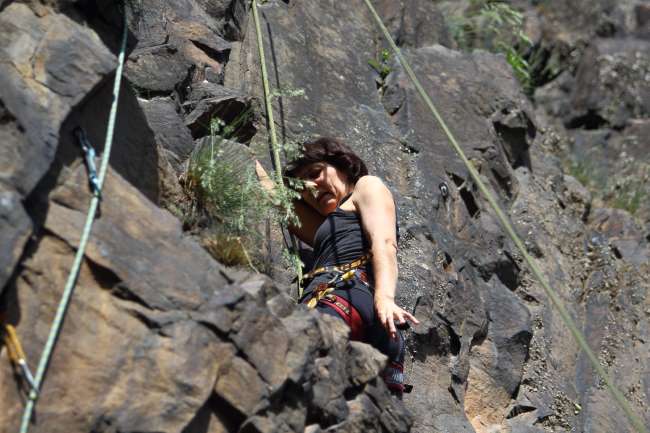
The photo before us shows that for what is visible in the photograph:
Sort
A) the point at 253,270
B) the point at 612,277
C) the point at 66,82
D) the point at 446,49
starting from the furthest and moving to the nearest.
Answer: the point at 446,49 → the point at 612,277 → the point at 253,270 → the point at 66,82

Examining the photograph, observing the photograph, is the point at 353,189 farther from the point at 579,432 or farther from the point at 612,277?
the point at 612,277

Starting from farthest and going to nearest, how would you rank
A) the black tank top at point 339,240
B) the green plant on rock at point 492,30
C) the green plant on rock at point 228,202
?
the green plant on rock at point 492,30, the black tank top at point 339,240, the green plant on rock at point 228,202

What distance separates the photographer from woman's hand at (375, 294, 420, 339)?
494cm

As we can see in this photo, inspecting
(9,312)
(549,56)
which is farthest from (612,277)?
(9,312)

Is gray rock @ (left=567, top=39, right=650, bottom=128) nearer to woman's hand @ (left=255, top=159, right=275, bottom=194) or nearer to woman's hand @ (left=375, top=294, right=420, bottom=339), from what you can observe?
woman's hand @ (left=255, top=159, right=275, bottom=194)

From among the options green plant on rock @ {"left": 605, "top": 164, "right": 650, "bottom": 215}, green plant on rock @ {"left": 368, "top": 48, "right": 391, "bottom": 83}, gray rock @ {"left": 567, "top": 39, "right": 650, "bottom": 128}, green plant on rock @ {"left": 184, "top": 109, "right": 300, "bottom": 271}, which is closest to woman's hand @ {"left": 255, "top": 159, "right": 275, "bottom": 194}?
green plant on rock @ {"left": 184, "top": 109, "right": 300, "bottom": 271}

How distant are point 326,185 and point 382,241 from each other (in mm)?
689

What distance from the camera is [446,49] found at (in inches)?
354

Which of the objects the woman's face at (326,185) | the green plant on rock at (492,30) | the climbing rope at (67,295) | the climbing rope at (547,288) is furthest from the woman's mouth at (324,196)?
the green plant on rock at (492,30)

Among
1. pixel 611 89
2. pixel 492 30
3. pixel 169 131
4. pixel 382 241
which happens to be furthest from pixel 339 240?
pixel 611 89

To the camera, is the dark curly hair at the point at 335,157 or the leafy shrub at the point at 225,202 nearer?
the leafy shrub at the point at 225,202

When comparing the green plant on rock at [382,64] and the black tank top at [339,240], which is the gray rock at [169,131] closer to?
the black tank top at [339,240]

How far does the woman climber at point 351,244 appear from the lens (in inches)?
201

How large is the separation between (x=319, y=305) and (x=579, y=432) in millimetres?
2515
